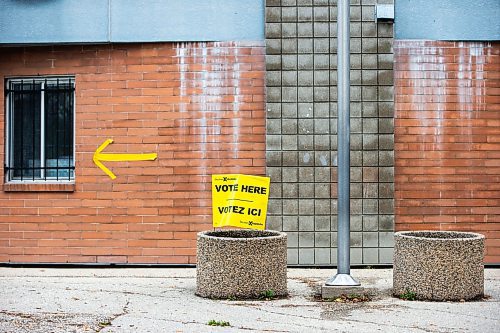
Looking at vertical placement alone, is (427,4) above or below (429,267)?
above

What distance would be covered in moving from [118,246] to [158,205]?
831 millimetres

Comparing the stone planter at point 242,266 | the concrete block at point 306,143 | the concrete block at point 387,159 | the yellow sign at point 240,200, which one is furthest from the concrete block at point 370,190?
the stone planter at point 242,266

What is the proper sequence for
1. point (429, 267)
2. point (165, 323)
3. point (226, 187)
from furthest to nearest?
point (226, 187), point (429, 267), point (165, 323)

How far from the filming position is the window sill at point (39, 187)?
38.9 feet

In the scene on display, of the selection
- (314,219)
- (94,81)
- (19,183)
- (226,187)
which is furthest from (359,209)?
(19,183)

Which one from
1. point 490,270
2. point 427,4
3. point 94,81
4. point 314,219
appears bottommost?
point 490,270

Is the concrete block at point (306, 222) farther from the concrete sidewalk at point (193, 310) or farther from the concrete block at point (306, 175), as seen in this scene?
the concrete sidewalk at point (193, 310)

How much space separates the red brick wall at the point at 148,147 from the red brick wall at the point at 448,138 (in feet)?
6.73

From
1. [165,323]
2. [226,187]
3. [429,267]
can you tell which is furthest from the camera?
[226,187]

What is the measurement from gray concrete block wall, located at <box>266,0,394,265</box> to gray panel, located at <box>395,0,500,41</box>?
0.47 m

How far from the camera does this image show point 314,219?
11.5 meters

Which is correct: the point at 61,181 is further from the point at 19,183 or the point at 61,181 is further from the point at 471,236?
the point at 471,236

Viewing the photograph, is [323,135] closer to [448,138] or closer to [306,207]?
[306,207]

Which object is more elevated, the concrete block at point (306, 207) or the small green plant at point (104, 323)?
the concrete block at point (306, 207)
